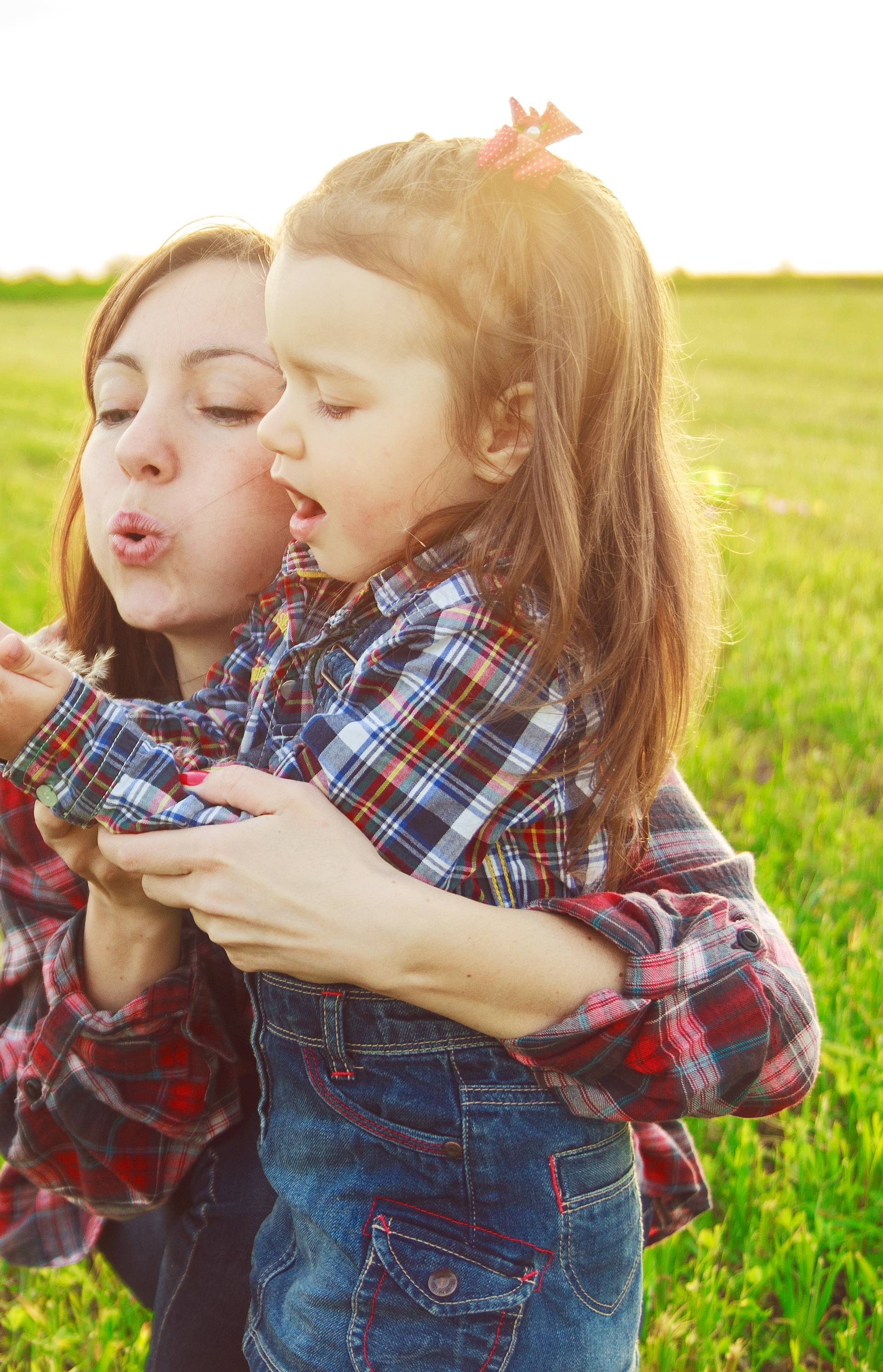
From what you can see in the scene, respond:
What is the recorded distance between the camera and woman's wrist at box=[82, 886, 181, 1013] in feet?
5.86

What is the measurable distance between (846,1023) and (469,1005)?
4.65 ft

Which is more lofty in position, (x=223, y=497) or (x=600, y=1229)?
(x=223, y=497)

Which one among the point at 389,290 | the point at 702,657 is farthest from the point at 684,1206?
the point at 389,290

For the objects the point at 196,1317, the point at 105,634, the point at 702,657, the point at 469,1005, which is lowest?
the point at 196,1317

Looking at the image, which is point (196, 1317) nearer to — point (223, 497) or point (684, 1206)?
point (684, 1206)

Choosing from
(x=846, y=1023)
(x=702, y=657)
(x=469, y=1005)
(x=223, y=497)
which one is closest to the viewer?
(x=469, y=1005)

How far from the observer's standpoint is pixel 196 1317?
183 cm

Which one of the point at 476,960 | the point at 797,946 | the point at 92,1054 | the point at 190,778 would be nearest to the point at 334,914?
the point at 476,960

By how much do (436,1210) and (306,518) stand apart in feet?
3.30

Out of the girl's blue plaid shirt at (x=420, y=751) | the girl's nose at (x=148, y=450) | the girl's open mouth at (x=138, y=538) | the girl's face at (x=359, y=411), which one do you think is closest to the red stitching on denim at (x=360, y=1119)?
the girl's blue plaid shirt at (x=420, y=751)

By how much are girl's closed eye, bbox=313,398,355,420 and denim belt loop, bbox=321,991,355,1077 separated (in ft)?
2.66

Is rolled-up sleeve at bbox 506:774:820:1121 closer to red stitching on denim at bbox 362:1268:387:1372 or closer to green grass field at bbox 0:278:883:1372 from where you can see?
red stitching on denim at bbox 362:1268:387:1372

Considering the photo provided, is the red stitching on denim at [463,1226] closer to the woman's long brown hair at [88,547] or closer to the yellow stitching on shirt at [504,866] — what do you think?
the yellow stitching on shirt at [504,866]

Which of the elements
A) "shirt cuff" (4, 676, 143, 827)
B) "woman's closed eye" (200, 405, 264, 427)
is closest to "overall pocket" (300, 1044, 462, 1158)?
"shirt cuff" (4, 676, 143, 827)
